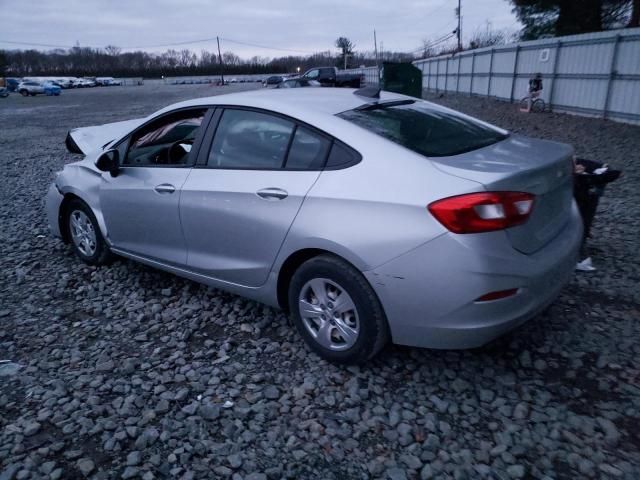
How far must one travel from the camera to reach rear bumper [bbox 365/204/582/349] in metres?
2.32

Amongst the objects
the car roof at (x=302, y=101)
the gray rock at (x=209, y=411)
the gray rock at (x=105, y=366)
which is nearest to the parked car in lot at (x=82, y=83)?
the car roof at (x=302, y=101)

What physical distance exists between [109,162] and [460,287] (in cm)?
305

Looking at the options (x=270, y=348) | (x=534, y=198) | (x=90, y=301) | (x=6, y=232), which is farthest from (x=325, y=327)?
(x=6, y=232)

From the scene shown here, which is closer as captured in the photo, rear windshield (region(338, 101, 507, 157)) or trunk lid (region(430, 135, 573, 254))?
trunk lid (region(430, 135, 573, 254))

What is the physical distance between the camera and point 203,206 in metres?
3.31

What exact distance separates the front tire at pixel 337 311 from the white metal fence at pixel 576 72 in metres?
12.7

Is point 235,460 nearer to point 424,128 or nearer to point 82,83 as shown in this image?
point 424,128

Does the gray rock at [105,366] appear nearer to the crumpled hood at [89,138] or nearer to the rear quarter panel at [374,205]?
the rear quarter panel at [374,205]

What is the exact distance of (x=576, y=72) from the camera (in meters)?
14.8

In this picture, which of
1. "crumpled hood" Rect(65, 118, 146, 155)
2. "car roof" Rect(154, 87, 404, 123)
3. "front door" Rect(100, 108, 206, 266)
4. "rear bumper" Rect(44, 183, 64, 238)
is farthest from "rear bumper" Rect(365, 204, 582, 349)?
"crumpled hood" Rect(65, 118, 146, 155)

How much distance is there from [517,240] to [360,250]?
803 mm

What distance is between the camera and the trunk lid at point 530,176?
2.41 meters

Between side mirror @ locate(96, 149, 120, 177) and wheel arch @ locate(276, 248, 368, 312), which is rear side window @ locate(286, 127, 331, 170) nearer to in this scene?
wheel arch @ locate(276, 248, 368, 312)

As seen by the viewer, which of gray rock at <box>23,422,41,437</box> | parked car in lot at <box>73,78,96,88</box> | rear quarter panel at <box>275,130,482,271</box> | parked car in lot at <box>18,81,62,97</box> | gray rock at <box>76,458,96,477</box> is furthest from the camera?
parked car in lot at <box>73,78,96,88</box>
